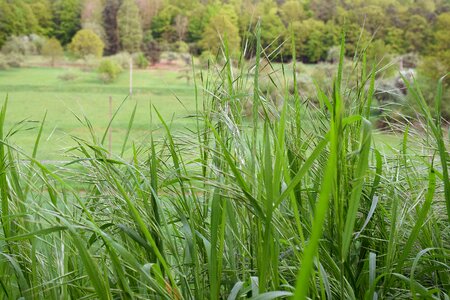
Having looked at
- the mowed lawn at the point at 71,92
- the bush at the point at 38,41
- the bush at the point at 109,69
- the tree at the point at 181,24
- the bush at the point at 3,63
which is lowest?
the mowed lawn at the point at 71,92

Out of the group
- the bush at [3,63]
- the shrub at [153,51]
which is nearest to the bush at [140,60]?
the shrub at [153,51]

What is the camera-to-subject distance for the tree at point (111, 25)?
690cm

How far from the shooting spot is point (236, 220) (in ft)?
1.58

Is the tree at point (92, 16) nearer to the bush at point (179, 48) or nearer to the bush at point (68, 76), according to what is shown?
the bush at point (68, 76)

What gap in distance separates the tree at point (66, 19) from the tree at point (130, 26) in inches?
20.1

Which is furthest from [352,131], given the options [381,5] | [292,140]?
[381,5]

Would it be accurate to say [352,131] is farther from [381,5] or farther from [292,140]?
[381,5]

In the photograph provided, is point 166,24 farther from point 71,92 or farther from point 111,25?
point 71,92

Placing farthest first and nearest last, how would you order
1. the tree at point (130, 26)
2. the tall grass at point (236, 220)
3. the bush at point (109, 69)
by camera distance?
the bush at point (109, 69), the tree at point (130, 26), the tall grass at point (236, 220)

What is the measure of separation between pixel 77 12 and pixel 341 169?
7.01 m

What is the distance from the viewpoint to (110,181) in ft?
Answer: 1.36

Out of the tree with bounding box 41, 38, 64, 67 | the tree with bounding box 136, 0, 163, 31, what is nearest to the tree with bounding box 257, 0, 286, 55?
the tree with bounding box 136, 0, 163, 31

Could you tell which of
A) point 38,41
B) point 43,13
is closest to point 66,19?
point 43,13

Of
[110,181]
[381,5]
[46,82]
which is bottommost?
[46,82]
